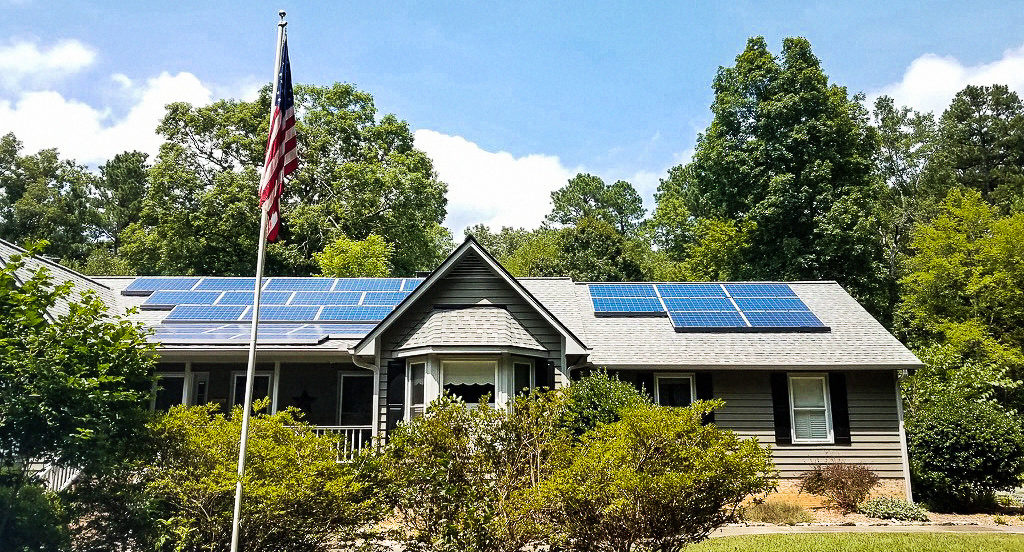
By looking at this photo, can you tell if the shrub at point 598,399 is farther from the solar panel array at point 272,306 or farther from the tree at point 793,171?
the tree at point 793,171

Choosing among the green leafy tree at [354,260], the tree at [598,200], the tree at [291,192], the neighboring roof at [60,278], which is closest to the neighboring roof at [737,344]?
the neighboring roof at [60,278]

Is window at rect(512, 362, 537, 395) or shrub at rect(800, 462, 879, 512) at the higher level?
window at rect(512, 362, 537, 395)

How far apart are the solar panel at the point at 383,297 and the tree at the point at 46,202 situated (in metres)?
33.9

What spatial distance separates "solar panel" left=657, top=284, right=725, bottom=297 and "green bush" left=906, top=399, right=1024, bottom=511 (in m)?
5.87

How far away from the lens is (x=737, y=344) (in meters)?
16.8

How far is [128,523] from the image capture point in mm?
9125

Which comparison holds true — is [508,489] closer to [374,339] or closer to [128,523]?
[128,523]

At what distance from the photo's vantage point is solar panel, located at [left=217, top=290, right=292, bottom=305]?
18531 mm

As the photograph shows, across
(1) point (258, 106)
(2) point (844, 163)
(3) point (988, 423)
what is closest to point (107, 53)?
(3) point (988, 423)

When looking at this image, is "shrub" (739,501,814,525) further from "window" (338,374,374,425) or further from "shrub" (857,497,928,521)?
"window" (338,374,374,425)

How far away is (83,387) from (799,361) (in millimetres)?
13531

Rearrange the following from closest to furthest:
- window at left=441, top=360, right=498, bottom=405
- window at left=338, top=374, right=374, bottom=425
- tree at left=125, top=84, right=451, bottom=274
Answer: window at left=441, top=360, right=498, bottom=405, window at left=338, top=374, right=374, bottom=425, tree at left=125, top=84, right=451, bottom=274

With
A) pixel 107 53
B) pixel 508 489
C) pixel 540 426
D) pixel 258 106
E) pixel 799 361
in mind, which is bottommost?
pixel 508 489

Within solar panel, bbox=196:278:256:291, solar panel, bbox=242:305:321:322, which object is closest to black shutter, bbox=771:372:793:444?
solar panel, bbox=242:305:321:322
